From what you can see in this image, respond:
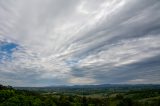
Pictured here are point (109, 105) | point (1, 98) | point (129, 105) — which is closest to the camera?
point (1, 98)

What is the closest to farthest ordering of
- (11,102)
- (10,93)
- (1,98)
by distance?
(11,102) → (1,98) → (10,93)

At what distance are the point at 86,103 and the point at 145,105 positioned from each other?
34976 millimetres

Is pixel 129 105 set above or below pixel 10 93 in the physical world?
below

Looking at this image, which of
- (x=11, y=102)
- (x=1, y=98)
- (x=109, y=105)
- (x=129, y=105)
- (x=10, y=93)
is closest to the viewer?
(x=11, y=102)

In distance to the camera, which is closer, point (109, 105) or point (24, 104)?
point (24, 104)

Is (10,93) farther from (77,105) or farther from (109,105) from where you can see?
(109,105)

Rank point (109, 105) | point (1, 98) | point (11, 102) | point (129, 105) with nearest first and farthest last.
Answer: point (11, 102)
point (1, 98)
point (129, 105)
point (109, 105)

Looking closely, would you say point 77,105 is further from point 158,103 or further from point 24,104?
point 158,103

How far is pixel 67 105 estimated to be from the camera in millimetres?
125438

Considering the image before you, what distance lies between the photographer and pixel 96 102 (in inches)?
5753

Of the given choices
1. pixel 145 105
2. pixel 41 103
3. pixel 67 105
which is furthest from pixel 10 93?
pixel 145 105

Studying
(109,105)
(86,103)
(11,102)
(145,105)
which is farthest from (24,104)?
(145,105)

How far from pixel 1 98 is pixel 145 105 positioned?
8023 cm

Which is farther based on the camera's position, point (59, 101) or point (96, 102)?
point (96, 102)
